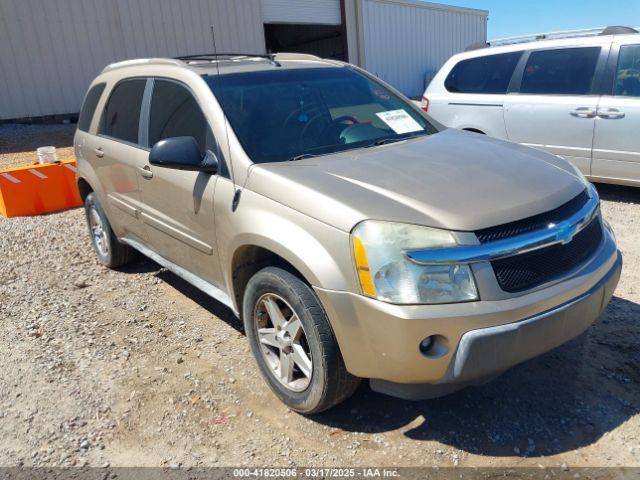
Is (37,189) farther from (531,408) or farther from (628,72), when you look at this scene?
(628,72)

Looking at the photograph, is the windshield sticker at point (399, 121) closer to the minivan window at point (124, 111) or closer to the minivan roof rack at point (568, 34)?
the minivan window at point (124, 111)

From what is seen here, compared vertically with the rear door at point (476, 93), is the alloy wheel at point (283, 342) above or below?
below

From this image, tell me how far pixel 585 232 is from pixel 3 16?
1355 cm

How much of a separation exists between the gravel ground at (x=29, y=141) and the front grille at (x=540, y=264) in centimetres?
927

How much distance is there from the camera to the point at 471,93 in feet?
23.1

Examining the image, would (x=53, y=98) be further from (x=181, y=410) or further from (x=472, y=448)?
(x=472, y=448)

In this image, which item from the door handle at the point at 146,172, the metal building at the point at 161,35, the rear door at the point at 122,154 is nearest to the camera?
the door handle at the point at 146,172

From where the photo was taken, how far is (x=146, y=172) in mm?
3793

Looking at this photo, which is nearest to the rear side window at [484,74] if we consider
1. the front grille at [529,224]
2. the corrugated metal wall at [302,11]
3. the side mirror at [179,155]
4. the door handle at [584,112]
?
the door handle at [584,112]

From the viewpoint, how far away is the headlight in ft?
7.41

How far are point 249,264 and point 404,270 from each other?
107 centimetres

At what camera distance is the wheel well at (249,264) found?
9.46 feet

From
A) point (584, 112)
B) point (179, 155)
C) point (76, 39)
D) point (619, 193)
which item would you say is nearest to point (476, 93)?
point (584, 112)

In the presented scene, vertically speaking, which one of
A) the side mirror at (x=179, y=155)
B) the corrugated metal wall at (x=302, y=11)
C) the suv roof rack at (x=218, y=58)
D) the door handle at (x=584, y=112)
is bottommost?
the door handle at (x=584, y=112)
